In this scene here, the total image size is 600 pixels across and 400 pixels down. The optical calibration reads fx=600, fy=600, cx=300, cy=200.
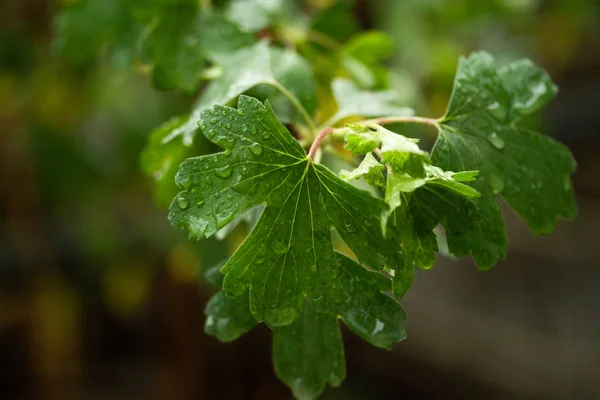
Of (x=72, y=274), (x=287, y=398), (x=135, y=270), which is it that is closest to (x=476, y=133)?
(x=135, y=270)

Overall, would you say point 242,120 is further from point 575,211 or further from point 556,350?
point 556,350

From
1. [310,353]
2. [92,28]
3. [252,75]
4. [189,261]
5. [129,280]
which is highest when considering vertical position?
[252,75]

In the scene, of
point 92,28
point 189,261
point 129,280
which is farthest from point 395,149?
point 129,280

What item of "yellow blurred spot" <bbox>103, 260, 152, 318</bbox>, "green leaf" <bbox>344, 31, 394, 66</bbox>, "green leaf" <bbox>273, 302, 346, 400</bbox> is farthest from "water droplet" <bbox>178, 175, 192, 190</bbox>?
"yellow blurred spot" <bbox>103, 260, 152, 318</bbox>

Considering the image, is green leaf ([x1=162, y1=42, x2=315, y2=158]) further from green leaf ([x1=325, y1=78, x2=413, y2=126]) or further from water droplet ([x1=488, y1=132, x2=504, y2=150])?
water droplet ([x1=488, y1=132, x2=504, y2=150])

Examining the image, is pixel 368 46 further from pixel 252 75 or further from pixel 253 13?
pixel 252 75

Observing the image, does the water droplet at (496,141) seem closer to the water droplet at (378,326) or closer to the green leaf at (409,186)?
the green leaf at (409,186)

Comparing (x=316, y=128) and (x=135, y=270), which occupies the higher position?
(x=316, y=128)
